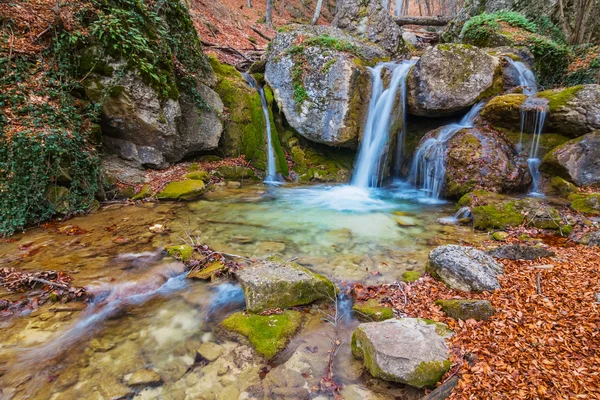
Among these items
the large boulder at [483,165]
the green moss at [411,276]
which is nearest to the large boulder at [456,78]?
the large boulder at [483,165]

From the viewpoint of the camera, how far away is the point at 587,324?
8.02 ft

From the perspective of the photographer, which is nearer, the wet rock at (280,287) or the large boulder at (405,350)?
the large boulder at (405,350)

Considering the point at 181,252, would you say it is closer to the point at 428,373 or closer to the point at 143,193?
the point at 143,193

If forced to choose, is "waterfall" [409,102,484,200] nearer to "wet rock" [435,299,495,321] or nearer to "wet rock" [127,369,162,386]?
"wet rock" [435,299,495,321]

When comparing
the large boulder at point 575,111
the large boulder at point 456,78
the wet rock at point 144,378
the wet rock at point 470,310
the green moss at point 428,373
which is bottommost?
the wet rock at point 144,378

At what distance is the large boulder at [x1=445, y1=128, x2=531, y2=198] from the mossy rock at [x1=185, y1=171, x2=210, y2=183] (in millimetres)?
7019

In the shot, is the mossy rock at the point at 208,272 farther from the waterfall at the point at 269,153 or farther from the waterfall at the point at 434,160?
the waterfall at the point at 434,160

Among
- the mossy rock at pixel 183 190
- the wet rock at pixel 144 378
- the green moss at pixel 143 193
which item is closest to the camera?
the wet rock at pixel 144 378

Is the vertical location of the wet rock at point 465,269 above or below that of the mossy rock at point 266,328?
above

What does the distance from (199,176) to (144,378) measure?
628 centimetres

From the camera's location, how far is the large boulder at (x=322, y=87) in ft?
30.3

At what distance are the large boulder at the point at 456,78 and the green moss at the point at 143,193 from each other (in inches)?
347

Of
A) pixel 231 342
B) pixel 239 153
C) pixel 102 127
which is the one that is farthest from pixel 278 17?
pixel 231 342

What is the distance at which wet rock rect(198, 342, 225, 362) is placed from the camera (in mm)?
2791
